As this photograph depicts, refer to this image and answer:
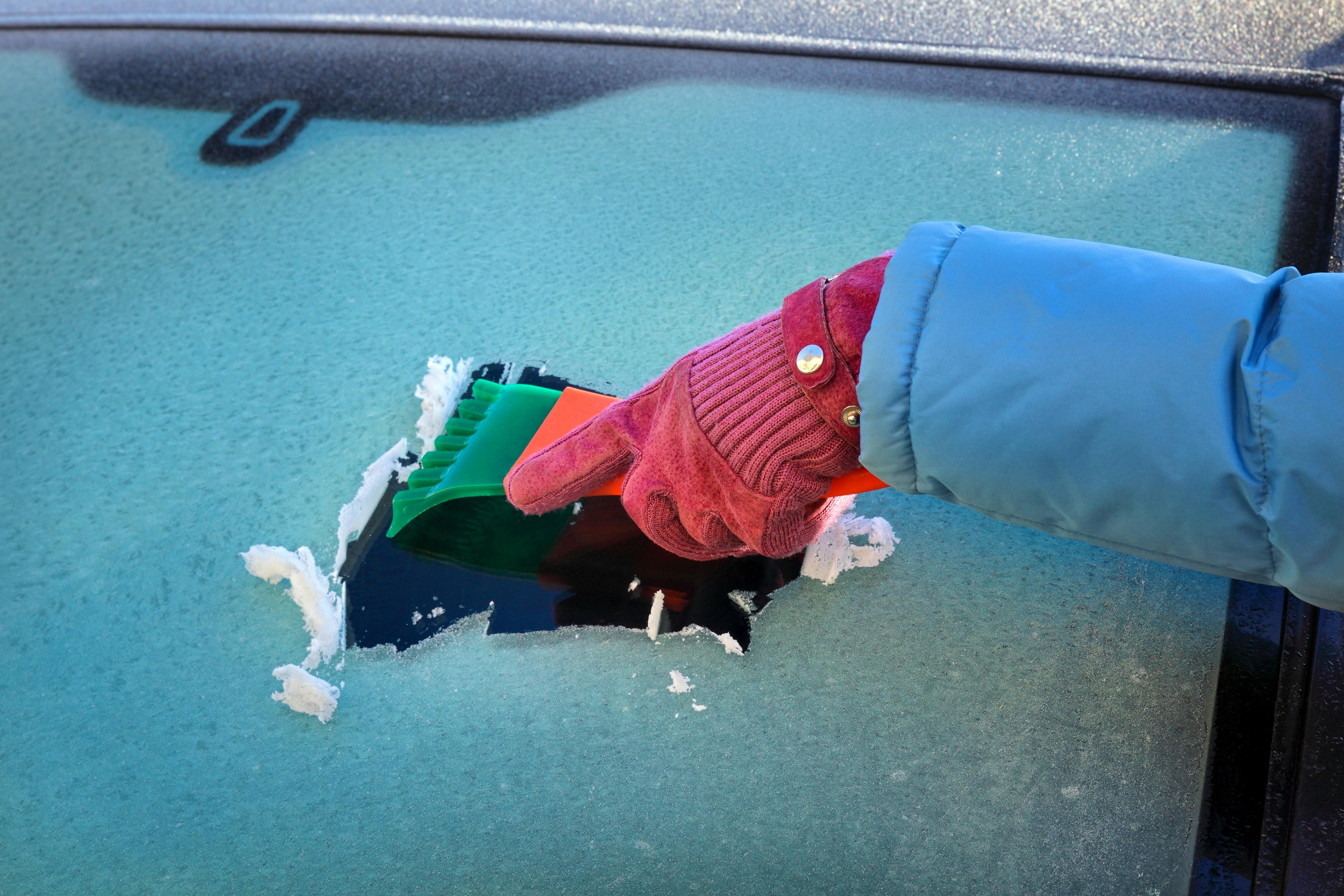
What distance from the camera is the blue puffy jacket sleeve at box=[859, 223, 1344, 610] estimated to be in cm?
62

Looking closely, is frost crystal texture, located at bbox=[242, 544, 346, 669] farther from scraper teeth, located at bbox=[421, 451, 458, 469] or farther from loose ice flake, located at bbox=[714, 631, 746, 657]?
loose ice flake, located at bbox=[714, 631, 746, 657]

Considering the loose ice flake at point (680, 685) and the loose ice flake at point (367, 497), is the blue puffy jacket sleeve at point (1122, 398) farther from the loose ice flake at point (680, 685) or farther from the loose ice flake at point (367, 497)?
the loose ice flake at point (367, 497)

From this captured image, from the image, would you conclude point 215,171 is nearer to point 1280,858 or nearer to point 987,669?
point 987,669

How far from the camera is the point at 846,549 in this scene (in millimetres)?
1027

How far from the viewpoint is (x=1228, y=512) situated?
0.64 meters

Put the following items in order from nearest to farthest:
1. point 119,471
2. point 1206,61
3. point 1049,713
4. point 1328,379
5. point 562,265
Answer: point 1328,379
point 1049,713
point 119,471
point 562,265
point 1206,61

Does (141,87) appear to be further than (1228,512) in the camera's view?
Yes

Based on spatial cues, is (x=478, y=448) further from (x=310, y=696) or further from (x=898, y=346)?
(x=898, y=346)

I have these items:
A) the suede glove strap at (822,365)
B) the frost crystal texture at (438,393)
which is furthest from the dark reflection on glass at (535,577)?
the suede glove strap at (822,365)

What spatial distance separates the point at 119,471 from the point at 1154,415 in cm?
119

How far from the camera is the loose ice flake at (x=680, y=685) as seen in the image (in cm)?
95

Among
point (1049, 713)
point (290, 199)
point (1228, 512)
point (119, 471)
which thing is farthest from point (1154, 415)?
point (290, 199)

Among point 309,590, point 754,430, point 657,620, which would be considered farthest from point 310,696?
point 754,430

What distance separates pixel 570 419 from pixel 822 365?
0.43 meters
